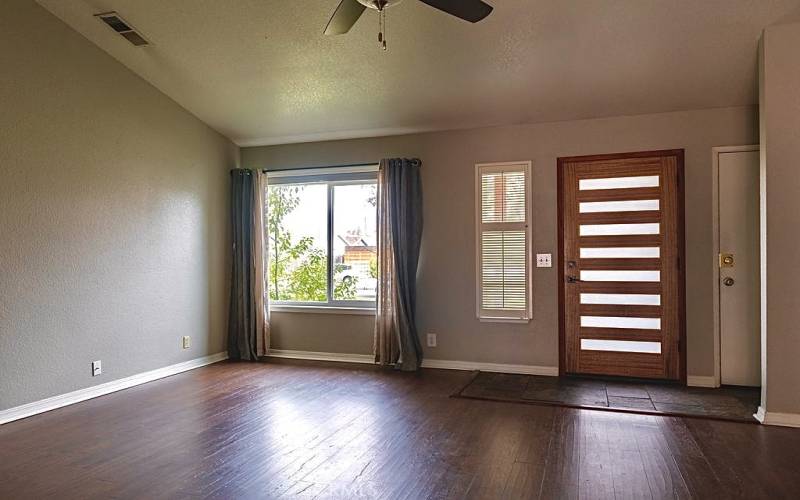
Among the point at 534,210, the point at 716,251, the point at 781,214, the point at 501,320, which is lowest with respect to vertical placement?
the point at 501,320

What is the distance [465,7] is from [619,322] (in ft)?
10.7

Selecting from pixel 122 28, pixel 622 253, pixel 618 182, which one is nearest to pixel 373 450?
pixel 622 253

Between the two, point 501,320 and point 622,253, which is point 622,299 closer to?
point 622,253

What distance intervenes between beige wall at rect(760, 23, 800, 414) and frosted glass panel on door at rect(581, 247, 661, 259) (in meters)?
1.13

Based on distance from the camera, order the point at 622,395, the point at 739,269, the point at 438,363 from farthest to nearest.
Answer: the point at 438,363, the point at 739,269, the point at 622,395

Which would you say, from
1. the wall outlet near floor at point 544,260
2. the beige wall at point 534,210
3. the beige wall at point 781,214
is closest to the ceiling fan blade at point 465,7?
the beige wall at point 781,214

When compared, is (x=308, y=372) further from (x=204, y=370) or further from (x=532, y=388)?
(x=532, y=388)

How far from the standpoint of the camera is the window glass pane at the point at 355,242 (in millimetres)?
5801

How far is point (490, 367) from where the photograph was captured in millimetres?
5234

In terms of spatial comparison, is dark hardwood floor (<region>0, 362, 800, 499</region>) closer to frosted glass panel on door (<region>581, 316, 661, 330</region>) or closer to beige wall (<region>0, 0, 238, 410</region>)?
beige wall (<region>0, 0, 238, 410</region>)

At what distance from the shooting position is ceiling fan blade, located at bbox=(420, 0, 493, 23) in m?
2.70

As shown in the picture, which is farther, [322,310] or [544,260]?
[322,310]

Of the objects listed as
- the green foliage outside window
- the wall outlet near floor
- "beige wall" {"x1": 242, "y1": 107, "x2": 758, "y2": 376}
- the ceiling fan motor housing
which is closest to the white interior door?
"beige wall" {"x1": 242, "y1": 107, "x2": 758, "y2": 376}

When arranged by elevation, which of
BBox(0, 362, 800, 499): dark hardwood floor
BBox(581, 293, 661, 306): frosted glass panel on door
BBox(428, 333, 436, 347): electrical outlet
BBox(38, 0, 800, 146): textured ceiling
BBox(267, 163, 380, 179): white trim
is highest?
BBox(38, 0, 800, 146): textured ceiling
